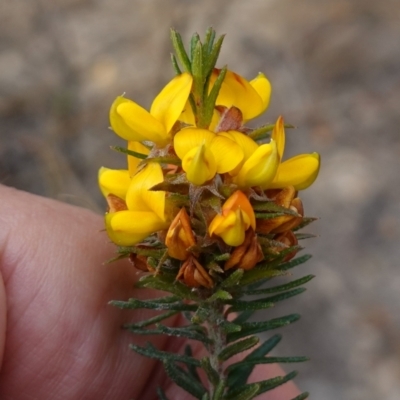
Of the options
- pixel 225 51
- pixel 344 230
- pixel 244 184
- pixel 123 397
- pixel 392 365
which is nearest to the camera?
pixel 244 184

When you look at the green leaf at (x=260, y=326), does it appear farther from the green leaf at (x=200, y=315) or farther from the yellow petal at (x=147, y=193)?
the yellow petal at (x=147, y=193)

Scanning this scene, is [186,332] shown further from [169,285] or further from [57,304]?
[57,304]

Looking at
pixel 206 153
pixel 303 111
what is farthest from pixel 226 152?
pixel 303 111

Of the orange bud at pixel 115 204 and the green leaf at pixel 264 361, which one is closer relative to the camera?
the orange bud at pixel 115 204

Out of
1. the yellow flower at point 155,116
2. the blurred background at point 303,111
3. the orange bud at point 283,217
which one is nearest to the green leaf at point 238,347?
the orange bud at point 283,217

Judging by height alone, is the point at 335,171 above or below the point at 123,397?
above

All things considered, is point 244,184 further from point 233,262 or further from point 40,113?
point 40,113

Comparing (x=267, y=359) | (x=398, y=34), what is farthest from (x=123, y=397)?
(x=398, y=34)
